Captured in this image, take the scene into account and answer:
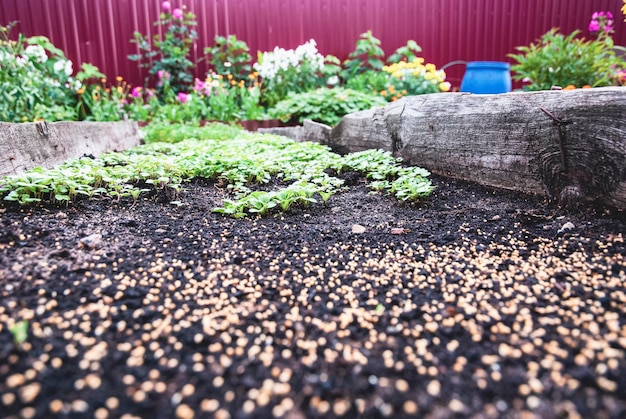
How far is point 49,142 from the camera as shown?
2.74 metres

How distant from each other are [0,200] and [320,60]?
18.5ft

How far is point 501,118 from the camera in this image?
2.16m

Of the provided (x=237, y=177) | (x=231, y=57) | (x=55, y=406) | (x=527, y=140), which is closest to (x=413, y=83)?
(x=231, y=57)

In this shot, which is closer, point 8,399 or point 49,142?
point 8,399

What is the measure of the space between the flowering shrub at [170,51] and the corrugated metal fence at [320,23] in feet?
0.79

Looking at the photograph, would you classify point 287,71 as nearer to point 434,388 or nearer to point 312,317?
point 312,317

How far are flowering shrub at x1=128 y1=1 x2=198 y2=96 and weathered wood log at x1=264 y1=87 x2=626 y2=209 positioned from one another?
502 centimetres

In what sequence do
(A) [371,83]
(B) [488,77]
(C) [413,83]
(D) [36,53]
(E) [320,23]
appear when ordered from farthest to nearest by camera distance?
(E) [320,23] → (A) [371,83] → (C) [413,83] → (D) [36,53] → (B) [488,77]

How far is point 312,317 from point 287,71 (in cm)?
596

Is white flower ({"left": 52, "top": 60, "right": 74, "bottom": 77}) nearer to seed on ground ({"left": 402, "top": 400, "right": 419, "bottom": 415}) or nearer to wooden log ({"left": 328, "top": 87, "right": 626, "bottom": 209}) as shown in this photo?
wooden log ({"left": 328, "top": 87, "right": 626, "bottom": 209})

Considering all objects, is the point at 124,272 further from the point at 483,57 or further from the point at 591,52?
the point at 483,57

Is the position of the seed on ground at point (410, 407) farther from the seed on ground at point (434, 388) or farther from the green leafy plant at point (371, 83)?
the green leafy plant at point (371, 83)

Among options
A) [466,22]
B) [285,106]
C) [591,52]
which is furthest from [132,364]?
[466,22]

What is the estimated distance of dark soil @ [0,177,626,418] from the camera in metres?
0.78
